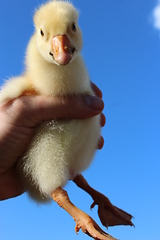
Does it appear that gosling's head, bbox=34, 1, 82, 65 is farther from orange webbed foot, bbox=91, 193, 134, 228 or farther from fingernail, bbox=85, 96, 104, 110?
orange webbed foot, bbox=91, 193, 134, 228

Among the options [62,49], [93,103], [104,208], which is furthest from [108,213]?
[62,49]

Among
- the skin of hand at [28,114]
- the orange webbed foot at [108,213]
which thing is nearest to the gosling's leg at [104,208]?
the orange webbed foot at [108,213]

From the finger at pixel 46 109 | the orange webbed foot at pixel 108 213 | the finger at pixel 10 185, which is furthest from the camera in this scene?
the orange webbed foot at pixel 108 213

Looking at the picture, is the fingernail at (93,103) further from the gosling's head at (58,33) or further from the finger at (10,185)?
the finger at (10,185)

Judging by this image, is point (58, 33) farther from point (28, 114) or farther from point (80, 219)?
point (80, 219)

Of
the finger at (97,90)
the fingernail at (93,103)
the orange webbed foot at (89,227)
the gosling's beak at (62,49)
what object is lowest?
the orange webbed foot at (89,227)

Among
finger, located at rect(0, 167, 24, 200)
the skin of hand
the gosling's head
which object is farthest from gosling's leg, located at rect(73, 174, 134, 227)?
the gosling's head
